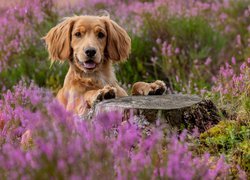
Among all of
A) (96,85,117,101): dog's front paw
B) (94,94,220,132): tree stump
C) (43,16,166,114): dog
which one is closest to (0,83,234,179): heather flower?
(94,94,220,132): tree stump

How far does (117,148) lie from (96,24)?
2824 millimetres

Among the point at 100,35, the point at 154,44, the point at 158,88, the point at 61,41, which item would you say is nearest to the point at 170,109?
the point at 158,88

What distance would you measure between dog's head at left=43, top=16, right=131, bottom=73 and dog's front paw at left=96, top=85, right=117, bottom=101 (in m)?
0.56

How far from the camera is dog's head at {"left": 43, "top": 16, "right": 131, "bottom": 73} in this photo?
17.4ft

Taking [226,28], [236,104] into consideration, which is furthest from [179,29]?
[236,104]

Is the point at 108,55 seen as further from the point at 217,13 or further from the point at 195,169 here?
the point at 217,13

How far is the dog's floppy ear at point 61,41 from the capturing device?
5.55 meters

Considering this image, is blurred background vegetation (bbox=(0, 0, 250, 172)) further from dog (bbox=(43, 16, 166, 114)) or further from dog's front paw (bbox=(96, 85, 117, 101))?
dog's front paw (bbox=(96, 85, 117, 101))

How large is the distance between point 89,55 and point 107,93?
0.59 metres

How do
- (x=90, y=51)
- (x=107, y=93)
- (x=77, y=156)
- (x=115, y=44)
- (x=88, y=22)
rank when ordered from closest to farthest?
(x=77, y=156) → (x=107, y=93) → (x=90, y=51) → (x=88, y=22) → (x=115, y=44)

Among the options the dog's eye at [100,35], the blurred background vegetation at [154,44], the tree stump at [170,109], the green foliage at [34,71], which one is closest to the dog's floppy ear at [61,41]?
the dog's eye at [100,35]

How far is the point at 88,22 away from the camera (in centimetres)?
555

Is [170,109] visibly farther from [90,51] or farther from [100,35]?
[100,35]

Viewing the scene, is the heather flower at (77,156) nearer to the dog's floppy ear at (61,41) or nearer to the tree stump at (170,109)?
the tree stump at (170,109)
